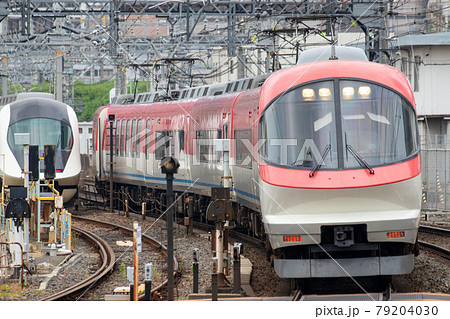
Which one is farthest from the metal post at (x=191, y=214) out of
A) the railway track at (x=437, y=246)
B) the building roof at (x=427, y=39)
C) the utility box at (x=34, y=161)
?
the building roof at (x=427, y=39)

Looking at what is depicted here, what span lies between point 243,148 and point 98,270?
10.7 feet

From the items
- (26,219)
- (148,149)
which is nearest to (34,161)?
(26,219)

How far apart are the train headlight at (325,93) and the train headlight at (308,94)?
0.09 meters

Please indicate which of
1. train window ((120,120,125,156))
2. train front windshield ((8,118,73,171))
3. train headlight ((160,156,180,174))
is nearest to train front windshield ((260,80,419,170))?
train headlight ((160,156,180,174))

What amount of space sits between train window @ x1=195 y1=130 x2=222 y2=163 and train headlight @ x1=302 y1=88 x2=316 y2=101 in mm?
5783

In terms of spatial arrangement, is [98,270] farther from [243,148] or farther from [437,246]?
[437,246]

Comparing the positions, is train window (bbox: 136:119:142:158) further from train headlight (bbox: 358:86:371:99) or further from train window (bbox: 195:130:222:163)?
train headlight (bbox: 358:86:371:99)

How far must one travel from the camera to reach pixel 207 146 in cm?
1828

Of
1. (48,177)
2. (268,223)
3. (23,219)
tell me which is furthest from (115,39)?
(268,223)

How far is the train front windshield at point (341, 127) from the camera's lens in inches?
416

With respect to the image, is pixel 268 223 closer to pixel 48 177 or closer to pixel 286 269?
pixel 286 269

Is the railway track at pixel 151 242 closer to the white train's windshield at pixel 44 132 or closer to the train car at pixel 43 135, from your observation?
the train car at pixel 43 135

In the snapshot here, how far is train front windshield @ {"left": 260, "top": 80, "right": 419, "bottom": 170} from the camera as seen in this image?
1057 centimetres

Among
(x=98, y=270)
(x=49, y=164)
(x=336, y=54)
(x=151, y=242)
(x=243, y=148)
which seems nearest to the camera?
(x=336, y=54)
